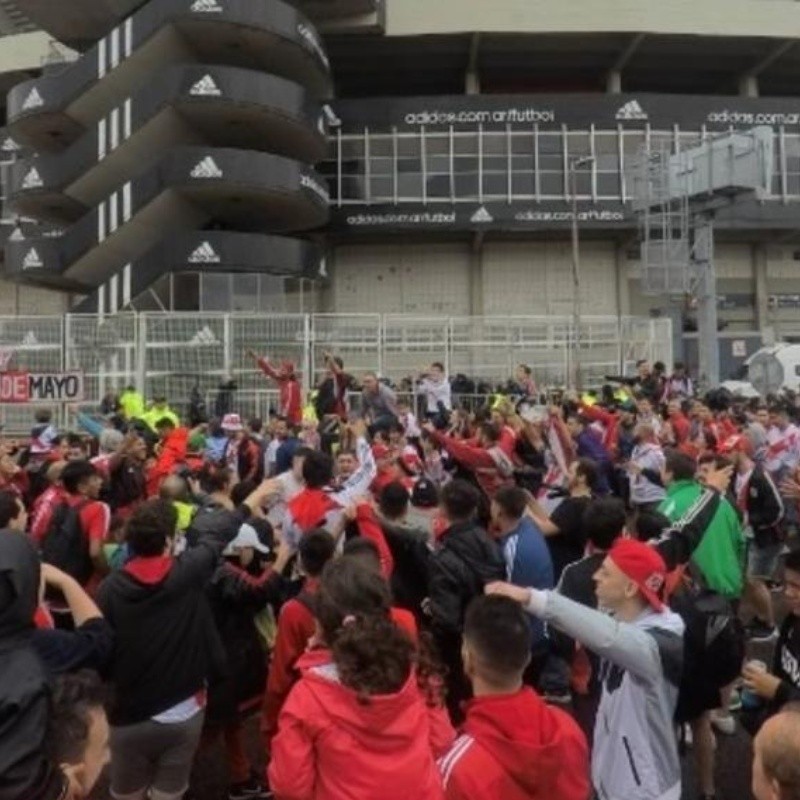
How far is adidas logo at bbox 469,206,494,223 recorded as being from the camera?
35438 millimetres

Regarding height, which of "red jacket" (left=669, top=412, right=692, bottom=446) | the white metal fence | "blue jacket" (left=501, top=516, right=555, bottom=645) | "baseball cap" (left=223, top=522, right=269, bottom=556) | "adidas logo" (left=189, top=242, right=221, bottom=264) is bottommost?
"blue jacket" (left=501, top=516, right=555, bottom=645)

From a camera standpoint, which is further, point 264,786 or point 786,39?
point 786,39

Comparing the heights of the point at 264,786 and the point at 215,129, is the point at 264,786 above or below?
below

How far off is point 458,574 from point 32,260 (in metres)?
29.1

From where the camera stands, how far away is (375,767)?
9.39 feet

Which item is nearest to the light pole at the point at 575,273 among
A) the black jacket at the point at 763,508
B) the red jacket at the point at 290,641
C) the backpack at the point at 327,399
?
the backpack at the point at 327,399

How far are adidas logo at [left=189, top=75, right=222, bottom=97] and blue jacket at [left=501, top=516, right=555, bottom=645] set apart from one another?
983 inches

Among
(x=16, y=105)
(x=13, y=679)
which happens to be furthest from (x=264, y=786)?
(x=16, y=105)

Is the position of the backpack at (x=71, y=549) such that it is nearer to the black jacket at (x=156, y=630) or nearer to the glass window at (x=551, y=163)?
the black jacket at (x=156, y=630)

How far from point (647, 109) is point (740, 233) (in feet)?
21.8

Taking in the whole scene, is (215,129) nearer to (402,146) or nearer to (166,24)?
(166,24)

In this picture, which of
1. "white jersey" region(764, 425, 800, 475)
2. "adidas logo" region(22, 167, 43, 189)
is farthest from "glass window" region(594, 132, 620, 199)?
"white jersey" region(764, 425, 800, 475)

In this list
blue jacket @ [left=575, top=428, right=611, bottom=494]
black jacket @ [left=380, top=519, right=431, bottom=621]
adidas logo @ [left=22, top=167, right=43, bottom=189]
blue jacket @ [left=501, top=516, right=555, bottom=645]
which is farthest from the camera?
adidas logo @ [left=22, top=167, right=43, bottom=189]

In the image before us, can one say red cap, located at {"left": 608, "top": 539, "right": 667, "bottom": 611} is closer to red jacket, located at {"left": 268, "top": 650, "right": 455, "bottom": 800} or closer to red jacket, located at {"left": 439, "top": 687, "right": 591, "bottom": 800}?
red jacket, located at {"left": 439, "top": 687, "right": 591, "bottom": 800}
